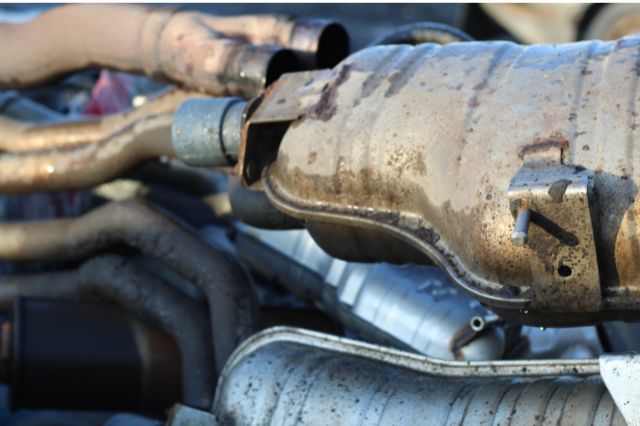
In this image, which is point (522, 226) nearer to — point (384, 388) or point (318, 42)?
point (384, 388)

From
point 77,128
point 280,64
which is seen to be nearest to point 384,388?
point 280,64

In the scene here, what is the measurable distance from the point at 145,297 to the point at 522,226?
813 mm

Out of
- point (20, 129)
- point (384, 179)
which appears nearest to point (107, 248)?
point (20, 129)

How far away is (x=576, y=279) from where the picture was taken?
941 millimetres

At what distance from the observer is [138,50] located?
1.68m

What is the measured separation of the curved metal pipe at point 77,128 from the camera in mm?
1635

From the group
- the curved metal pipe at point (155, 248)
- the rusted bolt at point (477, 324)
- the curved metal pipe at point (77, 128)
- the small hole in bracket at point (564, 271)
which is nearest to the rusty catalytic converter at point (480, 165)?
the small hole in bracket at point (564, 271)

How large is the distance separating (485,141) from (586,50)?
16cm

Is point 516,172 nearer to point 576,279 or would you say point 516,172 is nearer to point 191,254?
point 576,279

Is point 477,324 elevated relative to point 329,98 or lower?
lower

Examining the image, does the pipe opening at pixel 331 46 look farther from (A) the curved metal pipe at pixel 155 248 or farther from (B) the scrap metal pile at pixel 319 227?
(A) the curved metal pipe at pixel 155 248

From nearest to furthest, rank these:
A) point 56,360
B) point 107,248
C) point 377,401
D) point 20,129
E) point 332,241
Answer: point 377,401
point 332,241
point 56,360
point 107,248
point 20,129

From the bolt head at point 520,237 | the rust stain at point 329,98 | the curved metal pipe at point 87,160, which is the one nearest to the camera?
the bolt head at point 520,237

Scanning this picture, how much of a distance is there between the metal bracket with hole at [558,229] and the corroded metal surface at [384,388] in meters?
0.10
